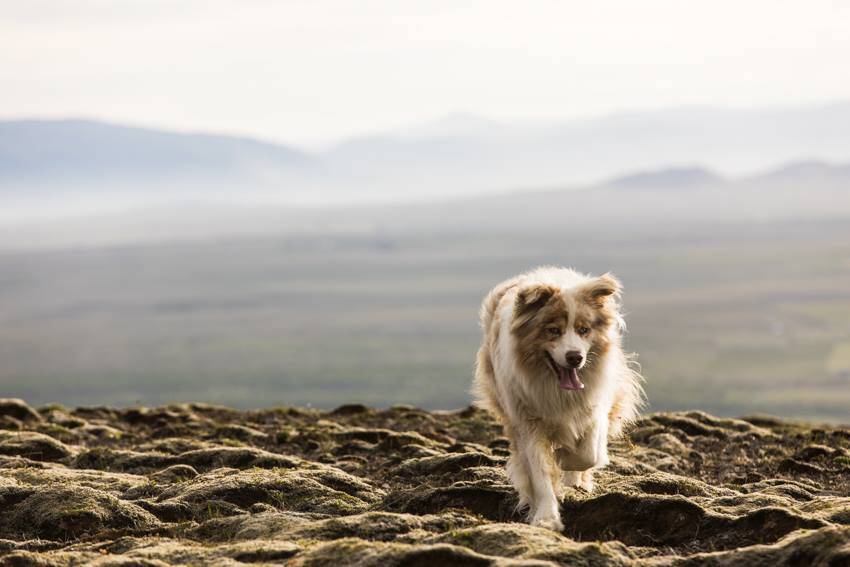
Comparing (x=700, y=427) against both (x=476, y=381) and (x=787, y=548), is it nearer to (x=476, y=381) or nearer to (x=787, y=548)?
(x=476, y=381)

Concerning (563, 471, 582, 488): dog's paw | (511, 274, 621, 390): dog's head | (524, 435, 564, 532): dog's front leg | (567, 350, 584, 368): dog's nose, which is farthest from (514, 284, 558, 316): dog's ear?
(563, 471, 582, 488): dog's paw

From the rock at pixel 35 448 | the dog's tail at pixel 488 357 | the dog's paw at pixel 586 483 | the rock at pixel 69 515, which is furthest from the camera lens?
the rock at pixel 35 448

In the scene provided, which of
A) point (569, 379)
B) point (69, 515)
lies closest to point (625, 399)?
point (569, 379)

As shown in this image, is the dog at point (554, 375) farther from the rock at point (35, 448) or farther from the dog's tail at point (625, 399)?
the rock at point (35, 448)

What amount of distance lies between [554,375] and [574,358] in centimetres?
76

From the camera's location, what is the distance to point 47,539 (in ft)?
51.0

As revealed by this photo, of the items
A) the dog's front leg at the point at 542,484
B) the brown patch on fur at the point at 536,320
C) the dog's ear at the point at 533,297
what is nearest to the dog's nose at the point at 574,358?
Result: the brown patch on fur at the point at 536,320

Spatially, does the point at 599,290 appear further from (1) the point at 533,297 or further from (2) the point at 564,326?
(1) the point at 533,297

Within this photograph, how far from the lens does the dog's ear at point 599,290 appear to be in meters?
14.7

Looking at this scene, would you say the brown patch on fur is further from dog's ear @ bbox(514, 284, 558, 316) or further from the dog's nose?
the dog's nose

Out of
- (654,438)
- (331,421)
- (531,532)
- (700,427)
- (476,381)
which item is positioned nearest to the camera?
(531,532)

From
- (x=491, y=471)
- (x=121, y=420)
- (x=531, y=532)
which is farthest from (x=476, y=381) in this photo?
(x=121, y=420)

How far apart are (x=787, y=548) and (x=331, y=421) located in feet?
67.9

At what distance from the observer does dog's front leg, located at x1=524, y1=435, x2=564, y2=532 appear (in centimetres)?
1437
